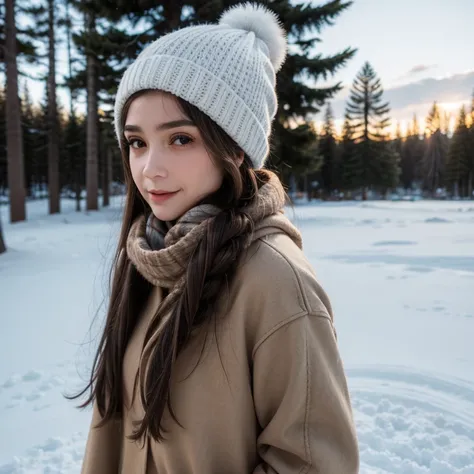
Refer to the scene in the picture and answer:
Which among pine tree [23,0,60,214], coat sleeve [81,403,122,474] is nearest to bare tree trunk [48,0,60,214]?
pine tree [23,0,60,214]

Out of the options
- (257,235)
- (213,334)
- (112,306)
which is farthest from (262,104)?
(112,306)

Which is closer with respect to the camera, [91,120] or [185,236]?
[185,236]

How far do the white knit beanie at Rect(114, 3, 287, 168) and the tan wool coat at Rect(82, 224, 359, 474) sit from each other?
13.9 inches

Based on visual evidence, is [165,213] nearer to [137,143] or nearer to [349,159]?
[137,143]

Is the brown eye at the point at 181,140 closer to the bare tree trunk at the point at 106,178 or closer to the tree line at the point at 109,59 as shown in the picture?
the tree line at the point at 109,59

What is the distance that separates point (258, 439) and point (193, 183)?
708 mm

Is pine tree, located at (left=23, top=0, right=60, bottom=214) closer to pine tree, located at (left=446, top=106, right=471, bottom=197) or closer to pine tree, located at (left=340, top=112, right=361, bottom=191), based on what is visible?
pine tree, located at (left=446, top=106, right=471, bottom=197)

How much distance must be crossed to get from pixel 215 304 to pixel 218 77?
643 mm

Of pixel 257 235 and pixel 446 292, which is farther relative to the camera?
pixel 446 292

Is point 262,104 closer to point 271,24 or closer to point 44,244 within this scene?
point 271,24

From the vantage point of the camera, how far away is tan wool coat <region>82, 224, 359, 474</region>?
911 mm

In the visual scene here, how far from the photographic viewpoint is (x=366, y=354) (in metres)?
3.40

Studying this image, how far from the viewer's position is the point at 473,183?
20.6 metres

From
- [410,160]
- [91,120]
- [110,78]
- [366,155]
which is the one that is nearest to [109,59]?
[110,78]
